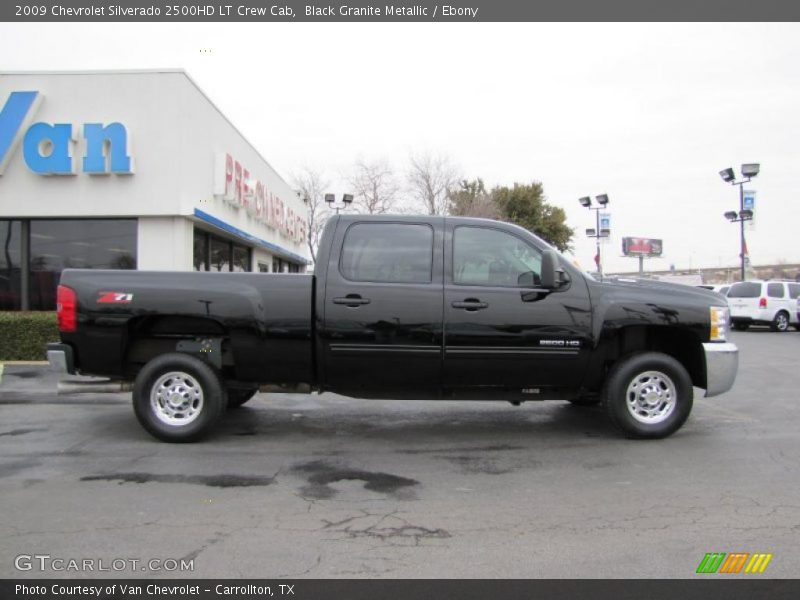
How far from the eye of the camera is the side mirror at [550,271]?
18.3ft

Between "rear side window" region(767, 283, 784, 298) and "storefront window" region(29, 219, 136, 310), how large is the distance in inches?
776

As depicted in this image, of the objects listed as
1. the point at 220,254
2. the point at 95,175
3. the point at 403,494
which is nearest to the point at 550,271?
the point at 403,494

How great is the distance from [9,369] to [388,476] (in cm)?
844

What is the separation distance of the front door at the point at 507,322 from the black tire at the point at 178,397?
2.22m

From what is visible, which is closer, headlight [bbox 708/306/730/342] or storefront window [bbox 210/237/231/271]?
headlight [bbox 708/306/730/342]

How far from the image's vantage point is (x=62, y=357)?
5.80 m

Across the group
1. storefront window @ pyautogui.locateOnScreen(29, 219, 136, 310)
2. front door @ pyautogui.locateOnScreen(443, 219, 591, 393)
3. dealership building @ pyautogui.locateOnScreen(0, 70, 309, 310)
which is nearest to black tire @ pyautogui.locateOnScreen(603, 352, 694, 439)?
front door @ pyautogui.locateOnScreen(443, 219, 591, 393)

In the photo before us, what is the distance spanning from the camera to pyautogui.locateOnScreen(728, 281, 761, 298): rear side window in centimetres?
2078

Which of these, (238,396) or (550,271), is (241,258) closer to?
(238,396)

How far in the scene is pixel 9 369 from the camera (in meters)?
10.4

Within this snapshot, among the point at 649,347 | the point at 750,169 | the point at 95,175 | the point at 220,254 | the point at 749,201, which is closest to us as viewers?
the point at 649,347

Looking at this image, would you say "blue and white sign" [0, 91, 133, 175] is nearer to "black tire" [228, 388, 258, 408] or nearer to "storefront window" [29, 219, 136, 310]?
"storefront window" [29, 219, 136, 310]

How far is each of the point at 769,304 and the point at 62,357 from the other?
21.4 meters
